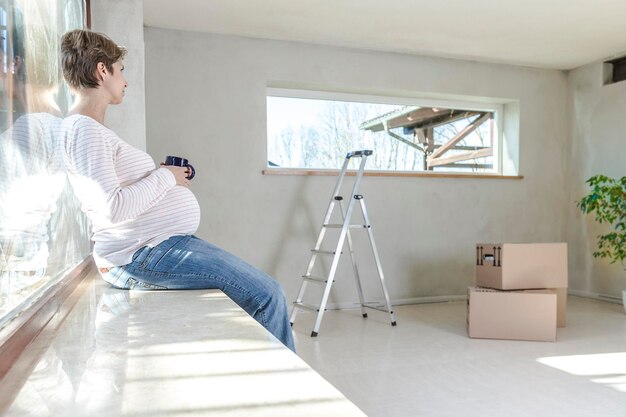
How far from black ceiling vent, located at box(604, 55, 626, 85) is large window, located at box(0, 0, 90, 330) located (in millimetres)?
4309

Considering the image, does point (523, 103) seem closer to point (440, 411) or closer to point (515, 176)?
point (515, 176)

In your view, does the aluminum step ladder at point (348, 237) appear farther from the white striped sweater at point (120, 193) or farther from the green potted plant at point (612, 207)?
the white striped sweater at point (120, 193)

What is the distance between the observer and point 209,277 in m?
1.39

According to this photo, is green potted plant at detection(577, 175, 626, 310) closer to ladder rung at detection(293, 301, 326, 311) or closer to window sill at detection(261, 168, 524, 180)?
window sill at detection(261, 168, 524, 180)

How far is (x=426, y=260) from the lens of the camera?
4.08 meters

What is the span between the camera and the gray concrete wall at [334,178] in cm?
345

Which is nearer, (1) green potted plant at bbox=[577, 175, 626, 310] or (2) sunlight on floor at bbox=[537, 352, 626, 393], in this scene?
(2) sunlight on floor at bbox=[537, 352, 626, 393]

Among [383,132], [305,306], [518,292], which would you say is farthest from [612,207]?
[305,306]

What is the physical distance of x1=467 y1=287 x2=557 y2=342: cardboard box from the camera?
2850 millimetres

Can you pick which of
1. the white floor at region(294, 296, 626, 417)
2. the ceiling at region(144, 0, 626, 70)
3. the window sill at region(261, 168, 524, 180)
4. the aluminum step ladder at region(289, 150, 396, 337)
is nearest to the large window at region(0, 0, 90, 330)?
the white floor at region(294, 296, 626, 417)

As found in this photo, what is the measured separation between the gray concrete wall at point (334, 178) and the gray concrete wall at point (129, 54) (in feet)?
2.93

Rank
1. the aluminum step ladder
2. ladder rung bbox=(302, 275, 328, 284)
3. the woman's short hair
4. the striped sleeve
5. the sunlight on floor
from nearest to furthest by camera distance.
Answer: the striped sleeve
the woman's short hair
the sunlight on floor
ladder rung bbox=(302, 275, 328, 284)
the aluminum step ladder

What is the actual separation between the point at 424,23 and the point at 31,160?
2849 millimetres

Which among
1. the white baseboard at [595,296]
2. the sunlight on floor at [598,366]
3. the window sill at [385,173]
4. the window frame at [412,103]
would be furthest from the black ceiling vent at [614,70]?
the sunlight on floor at [598,366]
